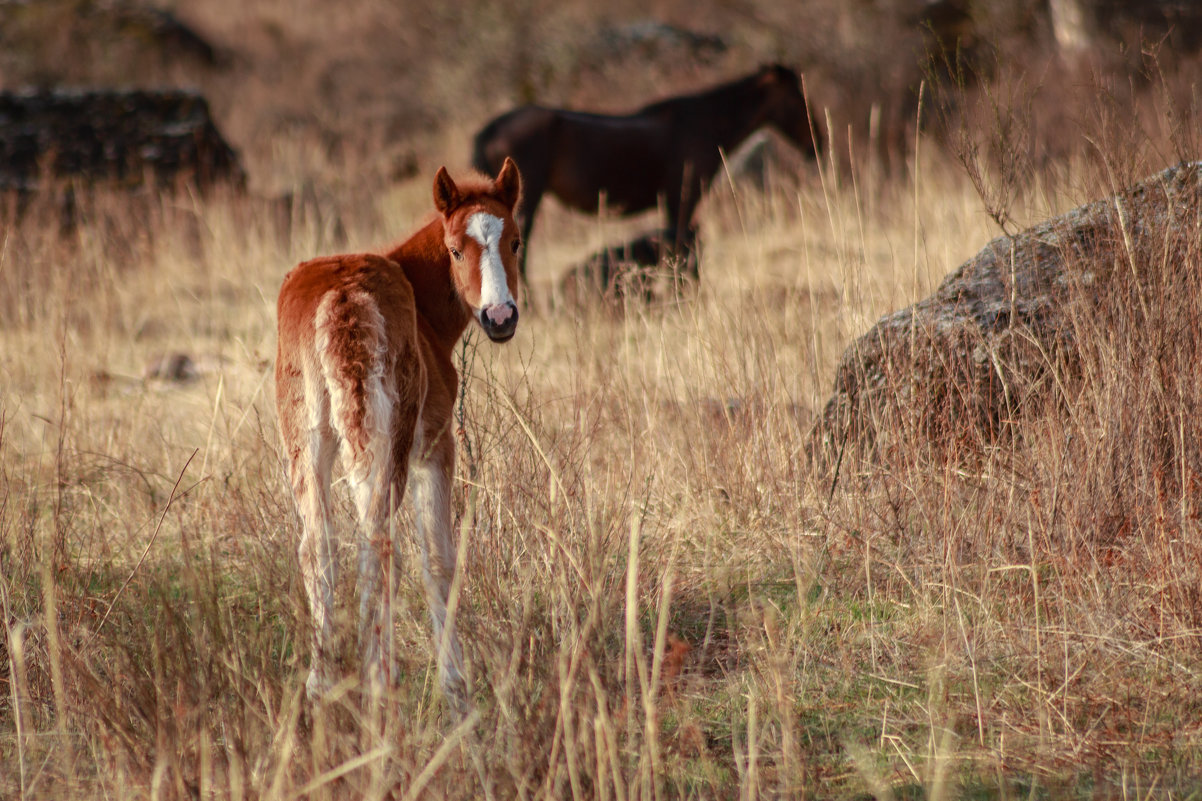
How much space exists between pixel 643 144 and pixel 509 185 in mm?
6293

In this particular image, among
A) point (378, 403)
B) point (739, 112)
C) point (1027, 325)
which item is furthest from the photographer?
point (739, 112)

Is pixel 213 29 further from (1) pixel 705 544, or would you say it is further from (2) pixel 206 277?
(1) pixel 705 544

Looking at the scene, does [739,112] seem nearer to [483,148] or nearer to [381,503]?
[483,148]

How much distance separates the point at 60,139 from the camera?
503 inches

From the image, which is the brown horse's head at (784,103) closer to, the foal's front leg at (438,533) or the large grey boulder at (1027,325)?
the large grey boulder at (1027,325)

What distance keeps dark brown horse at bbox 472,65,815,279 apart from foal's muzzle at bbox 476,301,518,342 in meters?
6.05

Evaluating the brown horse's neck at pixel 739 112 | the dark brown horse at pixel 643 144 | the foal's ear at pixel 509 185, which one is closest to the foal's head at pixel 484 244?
the foal's ear at pixel 509 185

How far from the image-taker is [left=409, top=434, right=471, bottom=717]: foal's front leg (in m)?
2.84

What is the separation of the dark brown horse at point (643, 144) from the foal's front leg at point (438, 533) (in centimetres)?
613

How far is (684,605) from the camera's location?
3758 mm

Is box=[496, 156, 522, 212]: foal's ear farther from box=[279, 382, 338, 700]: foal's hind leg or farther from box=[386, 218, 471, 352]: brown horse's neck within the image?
box=[279, 382, 338, 700]: foal's hind leg

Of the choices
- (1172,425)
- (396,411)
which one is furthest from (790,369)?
(396,411)

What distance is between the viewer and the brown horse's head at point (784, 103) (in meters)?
9.91

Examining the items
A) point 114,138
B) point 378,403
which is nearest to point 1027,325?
point 378,403
